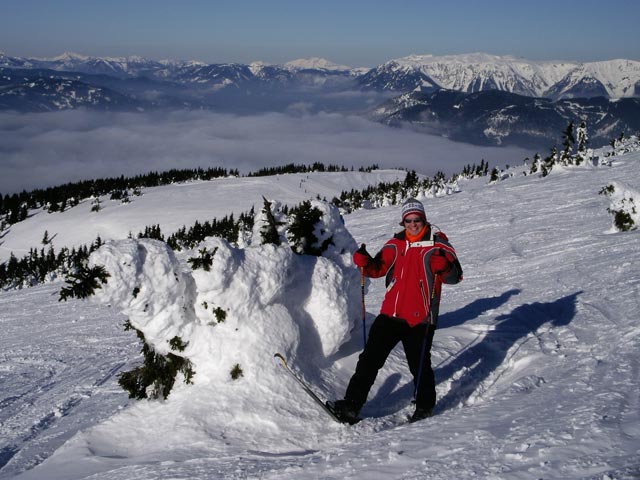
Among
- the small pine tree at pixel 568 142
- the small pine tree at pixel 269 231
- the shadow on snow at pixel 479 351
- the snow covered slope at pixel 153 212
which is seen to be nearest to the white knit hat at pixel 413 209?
the small pine tree at pixel 269 231

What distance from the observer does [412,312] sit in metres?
5.87

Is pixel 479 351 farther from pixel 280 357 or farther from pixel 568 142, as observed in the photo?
pixel 568 142

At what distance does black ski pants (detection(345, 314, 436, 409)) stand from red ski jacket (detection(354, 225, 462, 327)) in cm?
12

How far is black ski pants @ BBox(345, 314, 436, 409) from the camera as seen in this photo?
5.75 m

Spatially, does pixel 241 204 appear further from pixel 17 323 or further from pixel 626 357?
pixel 626 357

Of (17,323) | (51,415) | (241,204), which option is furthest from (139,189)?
(51,415)

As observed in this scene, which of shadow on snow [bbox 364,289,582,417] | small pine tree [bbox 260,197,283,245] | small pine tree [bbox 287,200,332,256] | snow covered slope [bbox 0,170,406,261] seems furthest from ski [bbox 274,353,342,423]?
snow covered slope [bbox 0,170,406,261]

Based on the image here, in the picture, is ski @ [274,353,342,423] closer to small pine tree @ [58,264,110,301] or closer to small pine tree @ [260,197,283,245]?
small pine tree @ [260,197,283,245]

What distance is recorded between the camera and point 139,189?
165m

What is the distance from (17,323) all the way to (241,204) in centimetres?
12087

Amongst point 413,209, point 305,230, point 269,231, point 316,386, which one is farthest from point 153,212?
point 413,209

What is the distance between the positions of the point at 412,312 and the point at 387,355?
0.61 metres

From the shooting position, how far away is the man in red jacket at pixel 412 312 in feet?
18.8

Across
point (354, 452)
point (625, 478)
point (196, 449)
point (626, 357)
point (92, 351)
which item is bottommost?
point (92, 351)
